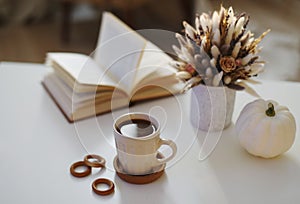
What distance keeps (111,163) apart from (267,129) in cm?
29

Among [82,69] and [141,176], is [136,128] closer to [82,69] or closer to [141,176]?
[141,176]

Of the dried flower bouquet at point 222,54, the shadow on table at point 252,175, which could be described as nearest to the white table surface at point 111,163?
the shadow on table at point 252,175

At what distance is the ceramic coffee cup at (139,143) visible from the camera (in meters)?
0.72

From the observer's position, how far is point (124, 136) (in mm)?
722

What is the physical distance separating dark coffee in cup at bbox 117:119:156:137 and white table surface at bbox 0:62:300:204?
0.23 ft

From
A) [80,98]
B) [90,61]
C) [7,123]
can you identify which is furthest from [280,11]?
[7,123]

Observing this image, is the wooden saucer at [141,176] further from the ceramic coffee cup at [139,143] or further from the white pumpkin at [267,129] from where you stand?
the white pumpkin at [267,129]

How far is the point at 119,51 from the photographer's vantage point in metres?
1.03

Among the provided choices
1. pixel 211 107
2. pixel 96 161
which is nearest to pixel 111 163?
pixel 96 161

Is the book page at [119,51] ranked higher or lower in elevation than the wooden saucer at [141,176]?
higher

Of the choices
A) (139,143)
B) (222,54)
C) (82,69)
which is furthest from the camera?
(82,69)

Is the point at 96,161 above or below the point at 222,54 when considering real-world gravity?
below

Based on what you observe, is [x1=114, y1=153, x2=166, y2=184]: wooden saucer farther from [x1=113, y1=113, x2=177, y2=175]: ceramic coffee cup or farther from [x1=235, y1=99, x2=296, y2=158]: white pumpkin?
[x1=235, y1=99, x2=296, y2=158]: white pumpkin

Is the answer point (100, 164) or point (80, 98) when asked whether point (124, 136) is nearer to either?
point (100, 164)
